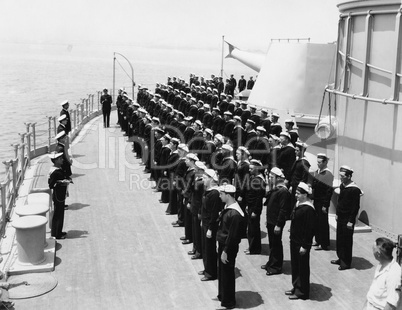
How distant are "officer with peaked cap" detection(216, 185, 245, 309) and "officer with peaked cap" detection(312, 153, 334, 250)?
254 cm

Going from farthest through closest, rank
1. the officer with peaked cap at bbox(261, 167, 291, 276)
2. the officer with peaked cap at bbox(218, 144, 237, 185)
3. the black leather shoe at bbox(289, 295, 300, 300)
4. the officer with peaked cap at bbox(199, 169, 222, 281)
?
the officer with peaked cap at bbox(218, 144, 237, 185) < the officer with peaked cap at bbox(261, 167, 291, 276) < the officer with peaked cap at bbox(199, 169, 222, 281) < the black leather shoe at bbox(289, 295, 300, 300)

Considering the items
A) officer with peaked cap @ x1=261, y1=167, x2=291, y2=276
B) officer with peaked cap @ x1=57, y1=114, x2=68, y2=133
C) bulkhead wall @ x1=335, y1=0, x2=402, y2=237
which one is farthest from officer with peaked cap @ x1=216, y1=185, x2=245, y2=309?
officer with peaked cap @ x1=57, y1=114, x2=68, y2=133

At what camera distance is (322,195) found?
8688mm

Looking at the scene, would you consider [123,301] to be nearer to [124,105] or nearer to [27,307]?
[27,307]

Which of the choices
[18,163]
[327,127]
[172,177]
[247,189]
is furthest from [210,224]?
[18,163]

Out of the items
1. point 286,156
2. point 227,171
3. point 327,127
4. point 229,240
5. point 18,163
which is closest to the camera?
point 229,240

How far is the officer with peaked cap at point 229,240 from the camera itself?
632cm

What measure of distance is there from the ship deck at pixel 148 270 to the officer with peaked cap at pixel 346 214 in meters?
0.27

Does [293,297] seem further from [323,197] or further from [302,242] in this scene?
[323,197]

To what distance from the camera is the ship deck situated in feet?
22.0

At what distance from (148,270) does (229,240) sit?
1949mm

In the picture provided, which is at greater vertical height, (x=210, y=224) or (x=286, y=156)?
(x=286, y=156)

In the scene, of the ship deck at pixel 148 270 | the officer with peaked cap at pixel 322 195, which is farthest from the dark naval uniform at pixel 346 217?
the officer with peaked cap at pixel 322 195

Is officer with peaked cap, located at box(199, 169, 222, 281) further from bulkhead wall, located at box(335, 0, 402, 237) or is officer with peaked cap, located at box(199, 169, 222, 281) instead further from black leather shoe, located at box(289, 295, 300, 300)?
bulkhead wall, located at box(335, 0, 402, 237)
